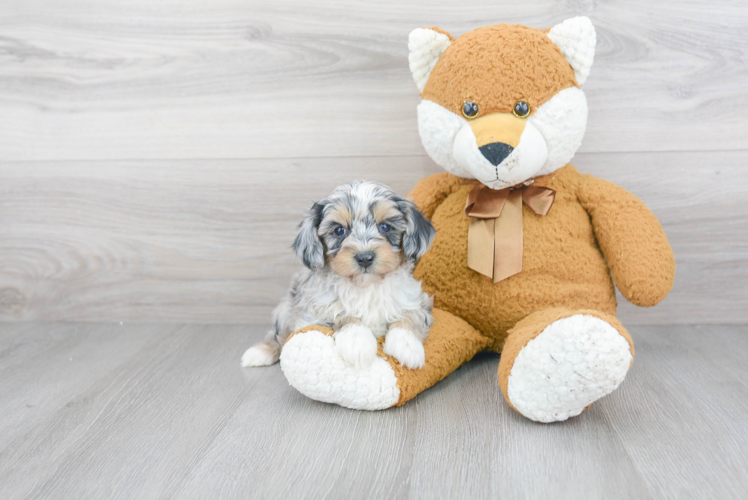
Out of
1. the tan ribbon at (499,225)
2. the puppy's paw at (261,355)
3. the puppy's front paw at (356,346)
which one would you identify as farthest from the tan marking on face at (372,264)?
the puppy's paw at (261,355)

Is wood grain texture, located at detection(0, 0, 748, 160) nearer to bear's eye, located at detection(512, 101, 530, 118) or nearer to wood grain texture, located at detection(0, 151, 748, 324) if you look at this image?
wood grain texture, located at detection(0, 151, 748, 324)

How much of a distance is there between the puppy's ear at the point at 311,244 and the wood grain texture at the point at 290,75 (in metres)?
0.65

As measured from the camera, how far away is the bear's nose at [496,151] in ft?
4.99

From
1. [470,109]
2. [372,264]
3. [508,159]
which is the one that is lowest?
[372,264]

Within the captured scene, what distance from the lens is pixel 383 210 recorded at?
1.57 metres

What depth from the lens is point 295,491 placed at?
1.19 metres

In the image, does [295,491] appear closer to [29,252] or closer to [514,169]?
[514,169]

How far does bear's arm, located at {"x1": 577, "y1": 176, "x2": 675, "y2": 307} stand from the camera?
167 cm

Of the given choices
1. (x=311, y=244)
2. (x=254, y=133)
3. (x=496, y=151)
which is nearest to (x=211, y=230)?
(x=254, y=133)

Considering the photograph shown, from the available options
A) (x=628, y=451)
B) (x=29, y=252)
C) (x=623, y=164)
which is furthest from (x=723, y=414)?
(x=29, y=252)

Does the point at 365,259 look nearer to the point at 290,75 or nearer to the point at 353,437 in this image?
the point at 353,437

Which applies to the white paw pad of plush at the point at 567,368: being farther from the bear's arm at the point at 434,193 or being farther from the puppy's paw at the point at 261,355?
the puppy's paw at the point at 261,355

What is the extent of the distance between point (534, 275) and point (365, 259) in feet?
1.79

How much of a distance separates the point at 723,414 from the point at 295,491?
1.10 metres
